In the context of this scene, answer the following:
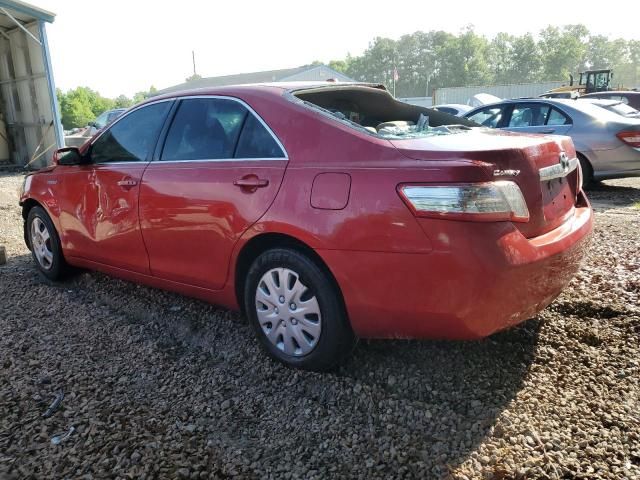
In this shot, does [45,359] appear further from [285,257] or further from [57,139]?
[57,139]

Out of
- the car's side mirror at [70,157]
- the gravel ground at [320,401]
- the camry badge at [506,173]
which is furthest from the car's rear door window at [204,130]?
the camry badge at [506,173]

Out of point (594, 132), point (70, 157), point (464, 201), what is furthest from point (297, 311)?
point (594, 132)

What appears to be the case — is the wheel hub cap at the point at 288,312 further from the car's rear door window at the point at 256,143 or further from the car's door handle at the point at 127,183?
the car's door handle at the point at 127,183

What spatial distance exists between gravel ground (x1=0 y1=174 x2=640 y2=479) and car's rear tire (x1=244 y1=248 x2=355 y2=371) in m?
0.13

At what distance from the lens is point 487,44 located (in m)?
102

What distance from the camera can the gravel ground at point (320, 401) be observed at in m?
2.26

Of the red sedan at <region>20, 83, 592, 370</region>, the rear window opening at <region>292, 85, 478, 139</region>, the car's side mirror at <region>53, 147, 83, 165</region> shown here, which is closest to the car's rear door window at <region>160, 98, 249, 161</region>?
the red sedan at <region>20, 83, 592, 370</region>

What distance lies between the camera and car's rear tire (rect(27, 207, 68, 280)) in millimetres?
4586

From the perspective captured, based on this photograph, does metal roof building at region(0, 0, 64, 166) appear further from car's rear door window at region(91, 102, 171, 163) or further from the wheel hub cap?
the wheel hub cap

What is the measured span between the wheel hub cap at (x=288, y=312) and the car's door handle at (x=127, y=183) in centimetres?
132

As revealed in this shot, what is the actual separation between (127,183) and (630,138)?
7.09m

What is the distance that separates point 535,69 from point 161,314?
10932 centimetres

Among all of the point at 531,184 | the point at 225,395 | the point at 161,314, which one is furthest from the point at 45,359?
the point at 531,184

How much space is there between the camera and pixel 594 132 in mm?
7734
